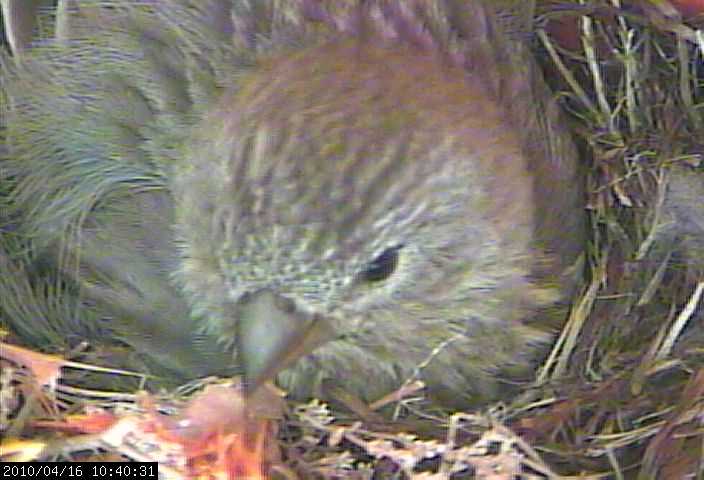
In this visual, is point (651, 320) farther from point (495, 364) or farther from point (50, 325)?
point (50, 325)

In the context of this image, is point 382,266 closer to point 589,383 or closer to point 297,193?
point 297,193

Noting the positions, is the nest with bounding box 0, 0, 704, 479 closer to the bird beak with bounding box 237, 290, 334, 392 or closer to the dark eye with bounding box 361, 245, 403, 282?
the bird beak with bounding box 237, 290, 334, 392

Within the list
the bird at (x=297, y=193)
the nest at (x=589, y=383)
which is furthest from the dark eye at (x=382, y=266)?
the nest at (x=589, y=383)

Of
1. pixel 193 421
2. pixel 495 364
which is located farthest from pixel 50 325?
pixel 495 364

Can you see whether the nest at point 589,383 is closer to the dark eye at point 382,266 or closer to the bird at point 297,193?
the bird at point 297,193

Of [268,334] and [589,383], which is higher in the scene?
[268,334]

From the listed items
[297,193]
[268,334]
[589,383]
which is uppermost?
[297,193]

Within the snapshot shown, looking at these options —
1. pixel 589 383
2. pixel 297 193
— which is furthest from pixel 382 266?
pixel 589 383
